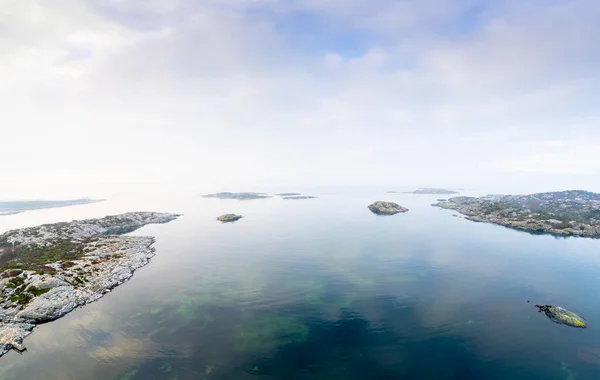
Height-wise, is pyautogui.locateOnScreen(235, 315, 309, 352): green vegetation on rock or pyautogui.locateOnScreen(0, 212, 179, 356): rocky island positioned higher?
pyautogui.locateOnScreen(0, 212, 179, 356): rocky island

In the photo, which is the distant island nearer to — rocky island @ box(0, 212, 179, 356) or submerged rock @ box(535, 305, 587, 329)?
submerged rock @ box(535, 305, 587, 329)

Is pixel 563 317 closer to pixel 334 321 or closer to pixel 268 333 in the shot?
pixel 334 321

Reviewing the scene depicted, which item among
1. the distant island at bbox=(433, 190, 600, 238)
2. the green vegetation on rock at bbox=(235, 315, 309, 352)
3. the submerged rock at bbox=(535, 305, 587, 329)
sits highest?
the distant island at bbox=(433, 190, 600, 238)

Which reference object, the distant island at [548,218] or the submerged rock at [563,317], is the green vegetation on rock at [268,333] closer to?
the submerged rock at [563,317]

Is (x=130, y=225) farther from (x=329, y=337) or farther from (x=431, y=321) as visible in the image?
(x=431, y=321)

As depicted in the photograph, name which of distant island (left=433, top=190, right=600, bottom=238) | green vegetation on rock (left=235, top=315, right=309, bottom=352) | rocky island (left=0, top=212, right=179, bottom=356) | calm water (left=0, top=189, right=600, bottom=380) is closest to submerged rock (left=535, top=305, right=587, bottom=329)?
calm water (left=0, top=189, right=600, bottom=380)

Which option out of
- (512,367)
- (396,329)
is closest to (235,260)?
(396,329)
